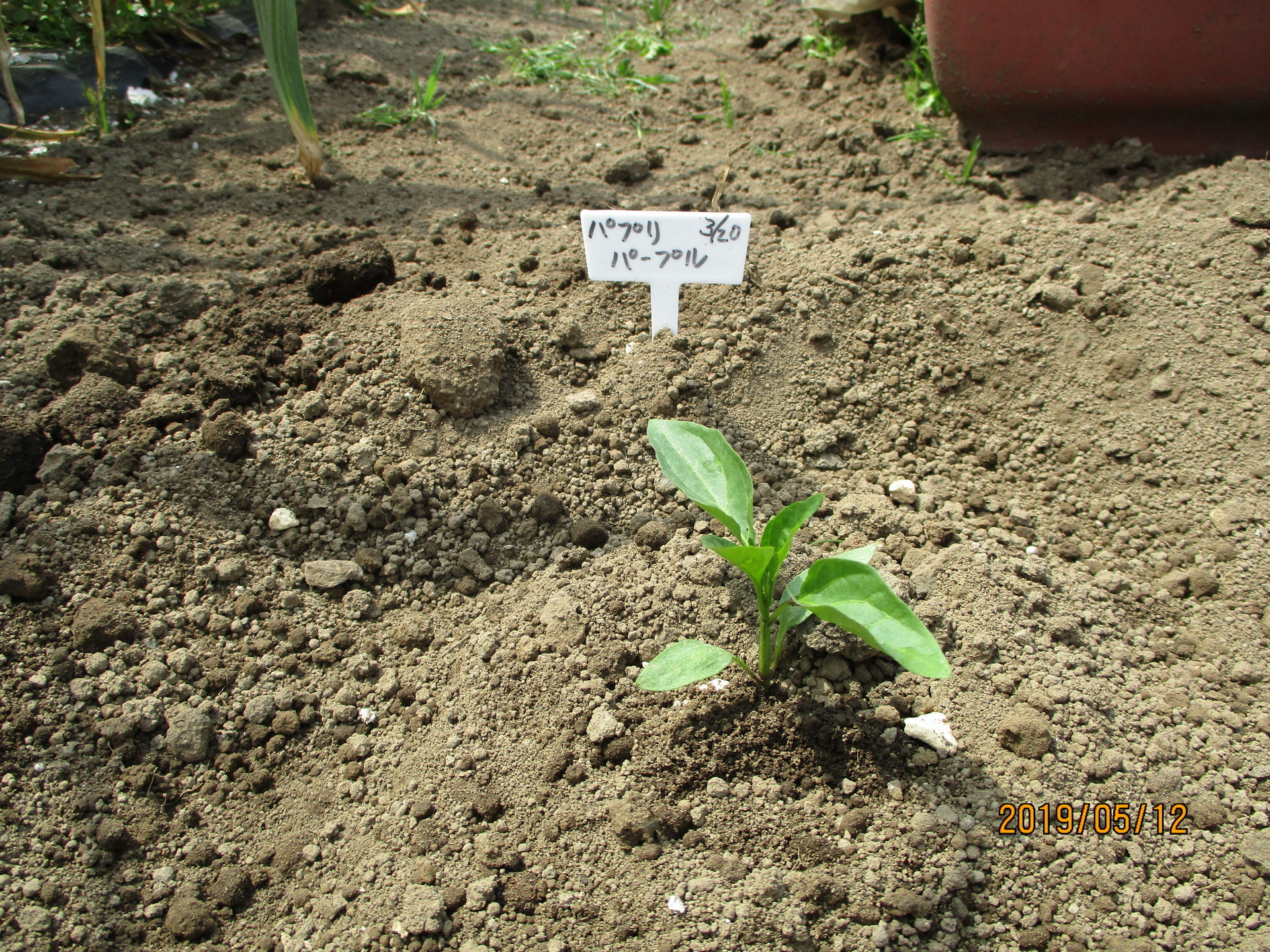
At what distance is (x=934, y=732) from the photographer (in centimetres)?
136

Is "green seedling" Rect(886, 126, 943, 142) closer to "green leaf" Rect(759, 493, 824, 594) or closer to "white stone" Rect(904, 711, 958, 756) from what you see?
"green leaf" Rect(759, 493, 824, 594)

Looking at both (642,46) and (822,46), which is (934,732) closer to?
(822,46)

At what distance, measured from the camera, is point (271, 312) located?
2008mm

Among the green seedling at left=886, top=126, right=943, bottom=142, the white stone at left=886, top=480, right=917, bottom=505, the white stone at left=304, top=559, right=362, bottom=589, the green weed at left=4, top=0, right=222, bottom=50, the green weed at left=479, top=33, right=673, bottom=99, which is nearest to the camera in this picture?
the white stone at left=304, top=559, right=362, bottom=589

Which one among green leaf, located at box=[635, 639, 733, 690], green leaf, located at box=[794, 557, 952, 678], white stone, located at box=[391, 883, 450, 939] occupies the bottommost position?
white stone, located at box=[391, 883, 450, 939]

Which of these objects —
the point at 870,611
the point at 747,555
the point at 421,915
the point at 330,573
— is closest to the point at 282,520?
the point at 330,573

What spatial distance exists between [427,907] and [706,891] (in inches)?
16.3

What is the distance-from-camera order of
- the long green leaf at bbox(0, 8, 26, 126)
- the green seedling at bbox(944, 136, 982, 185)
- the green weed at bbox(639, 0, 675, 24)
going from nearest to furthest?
1. the long green leaf at bbox(0, 8, 26, 126)
2. the green seedling at bbox(944, 136, 982, 185)
3. the green weed at bbox(639, 0, 675, 24)

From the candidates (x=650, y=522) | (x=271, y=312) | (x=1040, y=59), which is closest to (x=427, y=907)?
(x=650, y=522)

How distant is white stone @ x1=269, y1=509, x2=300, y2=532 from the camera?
1703mm

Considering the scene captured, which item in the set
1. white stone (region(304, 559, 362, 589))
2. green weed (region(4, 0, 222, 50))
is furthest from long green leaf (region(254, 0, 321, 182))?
white stone (region(304, 559, 362, 589))

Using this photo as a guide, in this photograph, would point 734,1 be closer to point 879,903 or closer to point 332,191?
point 332,191

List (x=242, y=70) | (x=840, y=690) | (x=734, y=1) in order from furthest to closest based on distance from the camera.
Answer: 1. (x=734, y=1)
2. (x=242, y=70)
3. (x=840, y=690)
